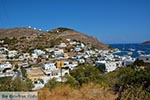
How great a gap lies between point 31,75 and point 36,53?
24.0m

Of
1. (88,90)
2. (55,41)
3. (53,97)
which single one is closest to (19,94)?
(53,97)

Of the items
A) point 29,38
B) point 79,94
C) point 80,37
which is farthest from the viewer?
point 80,37

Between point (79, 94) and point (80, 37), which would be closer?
point (79, 94)

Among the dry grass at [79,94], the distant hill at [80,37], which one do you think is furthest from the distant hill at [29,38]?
the dry grass at [79,94]

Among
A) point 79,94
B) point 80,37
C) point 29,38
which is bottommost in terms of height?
point 79,94

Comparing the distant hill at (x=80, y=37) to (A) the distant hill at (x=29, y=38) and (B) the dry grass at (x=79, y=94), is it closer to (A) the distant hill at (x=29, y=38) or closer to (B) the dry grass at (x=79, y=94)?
(A) the distant hill at (x=29, y=38)

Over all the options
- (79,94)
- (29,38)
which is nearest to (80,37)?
(29,38)

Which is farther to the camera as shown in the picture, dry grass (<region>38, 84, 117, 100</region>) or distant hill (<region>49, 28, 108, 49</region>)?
distant hill (<region>49, 28, 108, 49</region>)

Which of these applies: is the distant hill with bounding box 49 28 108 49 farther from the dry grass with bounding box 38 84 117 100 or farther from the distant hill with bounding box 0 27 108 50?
the dry grass with bounding box 38 84 117 100

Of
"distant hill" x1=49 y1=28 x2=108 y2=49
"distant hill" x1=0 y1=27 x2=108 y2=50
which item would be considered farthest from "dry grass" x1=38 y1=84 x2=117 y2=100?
"distant hill" x1=49 y1=28 x2=108 y2=49

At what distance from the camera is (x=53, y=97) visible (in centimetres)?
677

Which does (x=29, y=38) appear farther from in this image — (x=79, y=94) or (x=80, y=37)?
(x=79, y=94)

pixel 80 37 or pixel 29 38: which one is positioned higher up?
pixel 80 37

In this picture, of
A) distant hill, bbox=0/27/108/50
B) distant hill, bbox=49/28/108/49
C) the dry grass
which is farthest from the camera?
distant hill, bbox=49/28/108/49
